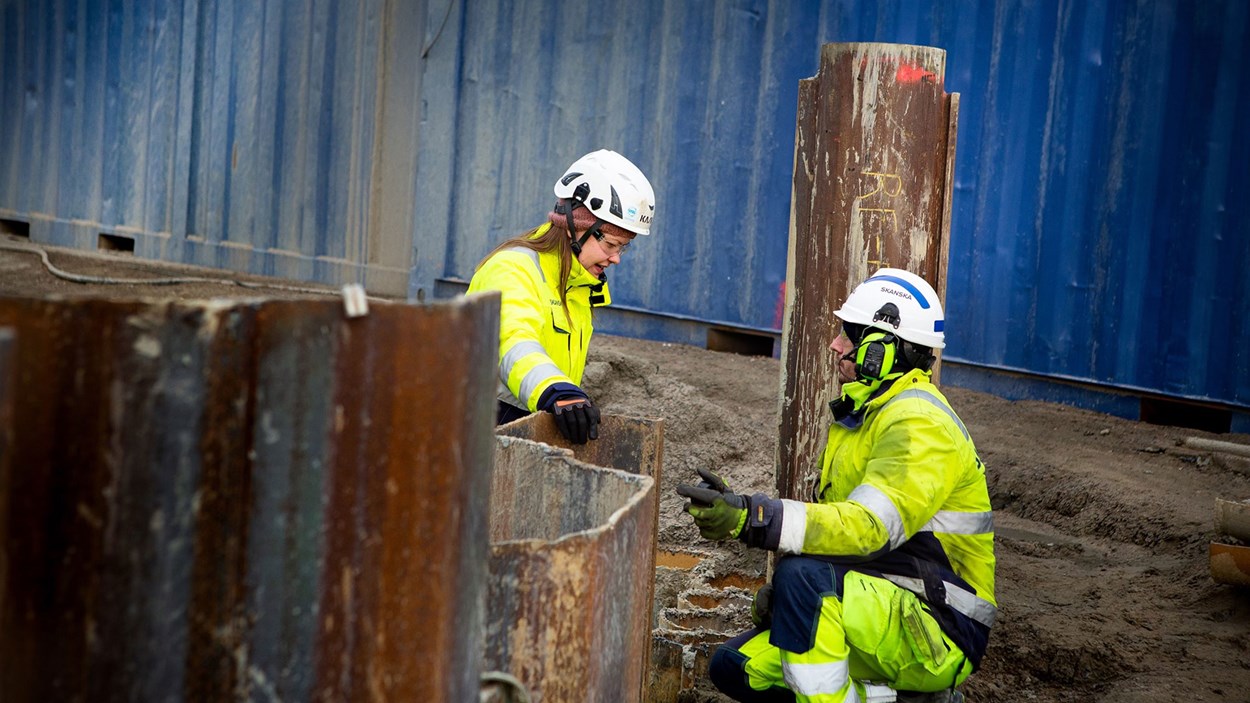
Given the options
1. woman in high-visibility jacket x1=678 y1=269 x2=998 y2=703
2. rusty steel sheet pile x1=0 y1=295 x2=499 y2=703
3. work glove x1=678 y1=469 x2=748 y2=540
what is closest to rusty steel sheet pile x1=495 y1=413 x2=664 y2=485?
woman in high-visibility jacket x1=678 y1=269 x2=998 y2=703

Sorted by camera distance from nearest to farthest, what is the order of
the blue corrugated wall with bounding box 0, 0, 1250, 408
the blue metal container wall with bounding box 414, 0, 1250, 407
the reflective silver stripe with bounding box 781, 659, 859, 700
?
1. the reflective silver stripe with bounding box 781, 659, 859, 700
2. the blue metal container wall with bounding box 414, 0, 1250, 407
3. the blue corrugated wall with bounding box 0, 0, 1250, 408

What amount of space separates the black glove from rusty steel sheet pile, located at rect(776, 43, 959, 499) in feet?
3.07

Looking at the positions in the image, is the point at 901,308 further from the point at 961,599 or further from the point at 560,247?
the point at 560,247

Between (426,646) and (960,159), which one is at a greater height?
(960,159)

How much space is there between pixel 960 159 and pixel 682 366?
2.19m

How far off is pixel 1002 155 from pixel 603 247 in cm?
408

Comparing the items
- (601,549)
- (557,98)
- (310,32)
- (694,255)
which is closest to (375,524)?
(601,549)

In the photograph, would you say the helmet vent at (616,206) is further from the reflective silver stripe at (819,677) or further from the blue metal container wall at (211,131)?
the blue metal container wall at (211,131)

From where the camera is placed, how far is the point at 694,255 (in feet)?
31.6

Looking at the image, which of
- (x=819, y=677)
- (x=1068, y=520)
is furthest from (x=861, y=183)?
(x=1068, y=520)

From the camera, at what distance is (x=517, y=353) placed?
4594 millimetres

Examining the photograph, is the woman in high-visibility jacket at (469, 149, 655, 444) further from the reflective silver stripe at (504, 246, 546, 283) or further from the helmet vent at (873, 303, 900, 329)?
the helmet vent at (873, 303, 900, 329)

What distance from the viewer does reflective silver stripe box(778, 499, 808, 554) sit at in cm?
386

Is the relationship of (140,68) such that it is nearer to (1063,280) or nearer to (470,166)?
(470,166)
